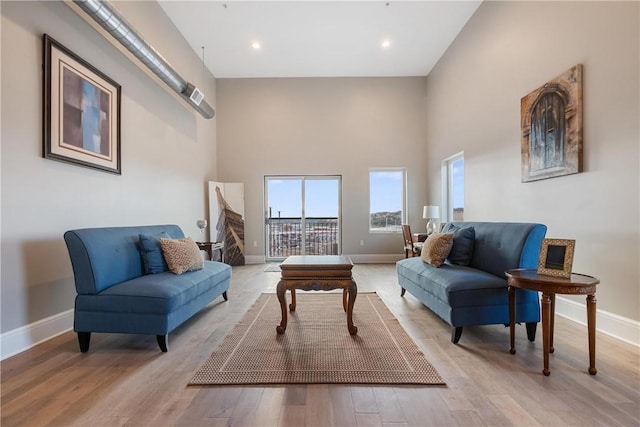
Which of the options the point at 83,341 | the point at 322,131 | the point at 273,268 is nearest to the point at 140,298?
the point at 83,341

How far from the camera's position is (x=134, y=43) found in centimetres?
326

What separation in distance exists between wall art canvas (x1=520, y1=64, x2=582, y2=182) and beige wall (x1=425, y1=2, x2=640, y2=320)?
79 mm

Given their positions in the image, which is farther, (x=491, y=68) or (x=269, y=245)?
(x=269, y=245)

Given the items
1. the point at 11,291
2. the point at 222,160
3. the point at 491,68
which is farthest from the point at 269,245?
the point at 491,68

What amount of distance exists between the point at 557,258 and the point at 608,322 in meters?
1.15

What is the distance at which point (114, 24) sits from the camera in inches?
114

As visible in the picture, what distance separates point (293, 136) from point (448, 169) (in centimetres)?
348

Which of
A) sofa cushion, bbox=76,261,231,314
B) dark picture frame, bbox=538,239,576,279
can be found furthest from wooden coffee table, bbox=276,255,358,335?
dark picture frame, bbox=538,239,576,279

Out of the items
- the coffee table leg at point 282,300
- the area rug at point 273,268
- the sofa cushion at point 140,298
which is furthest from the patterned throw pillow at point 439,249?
the area rug at point 273,268

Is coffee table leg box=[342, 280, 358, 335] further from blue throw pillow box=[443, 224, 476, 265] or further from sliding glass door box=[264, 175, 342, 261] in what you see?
sliding glass door box=[264, 175, 342, 261]

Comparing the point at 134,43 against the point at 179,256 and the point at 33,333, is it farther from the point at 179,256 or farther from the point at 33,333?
the point at 33,333

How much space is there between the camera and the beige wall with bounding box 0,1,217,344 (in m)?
2.19

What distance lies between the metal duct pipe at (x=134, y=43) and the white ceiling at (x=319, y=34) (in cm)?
117

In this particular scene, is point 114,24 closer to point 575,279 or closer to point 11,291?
point 11,291
